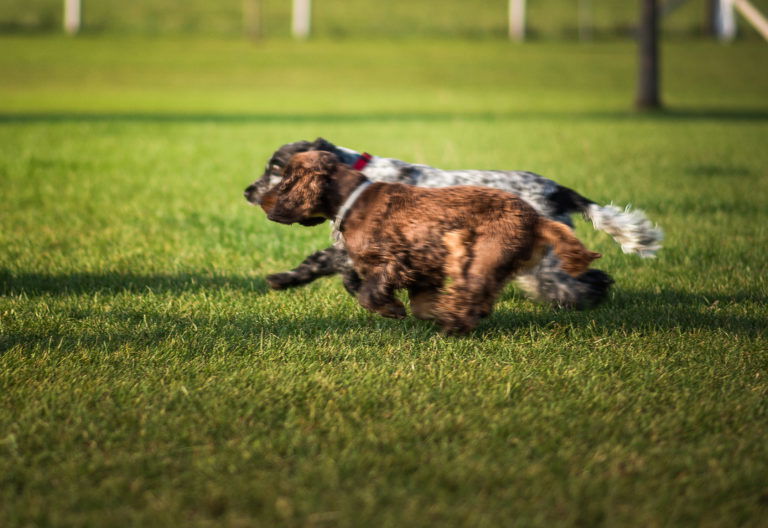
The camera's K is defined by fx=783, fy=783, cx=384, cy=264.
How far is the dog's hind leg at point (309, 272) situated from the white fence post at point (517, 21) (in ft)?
146

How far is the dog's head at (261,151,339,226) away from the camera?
4.12m

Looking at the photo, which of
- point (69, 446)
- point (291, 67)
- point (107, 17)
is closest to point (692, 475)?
point (69, 446)

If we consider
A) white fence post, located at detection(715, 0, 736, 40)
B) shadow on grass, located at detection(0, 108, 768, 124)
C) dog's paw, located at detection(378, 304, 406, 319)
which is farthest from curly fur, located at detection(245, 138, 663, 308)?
white fence post, located at detection(715, 0, 736, 40)

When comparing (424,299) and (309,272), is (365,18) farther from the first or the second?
(424,299)

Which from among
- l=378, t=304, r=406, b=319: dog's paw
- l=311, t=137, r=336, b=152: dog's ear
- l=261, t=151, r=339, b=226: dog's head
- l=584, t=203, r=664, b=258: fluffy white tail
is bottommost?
l=378, t=304, r=406, b=319: dog's paw

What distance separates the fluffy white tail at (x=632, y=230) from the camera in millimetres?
4203

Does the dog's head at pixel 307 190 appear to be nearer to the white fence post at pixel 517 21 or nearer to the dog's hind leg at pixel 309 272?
the dog's hind leg at pixel 309 272

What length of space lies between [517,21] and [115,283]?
150ft

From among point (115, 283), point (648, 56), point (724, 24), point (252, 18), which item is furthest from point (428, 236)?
point (724, 24)

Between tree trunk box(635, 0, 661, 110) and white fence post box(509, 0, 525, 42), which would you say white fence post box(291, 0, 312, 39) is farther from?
tree trunk box(635, 0, 661, 110)

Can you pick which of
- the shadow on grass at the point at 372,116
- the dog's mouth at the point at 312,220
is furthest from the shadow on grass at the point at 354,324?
the shadow on grass at the point at 372,116

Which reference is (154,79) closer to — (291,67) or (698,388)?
(291,67)

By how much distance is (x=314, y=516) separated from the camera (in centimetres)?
247

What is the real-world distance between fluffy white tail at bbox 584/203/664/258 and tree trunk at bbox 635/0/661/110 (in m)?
19.5
